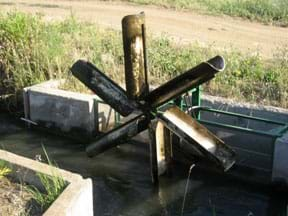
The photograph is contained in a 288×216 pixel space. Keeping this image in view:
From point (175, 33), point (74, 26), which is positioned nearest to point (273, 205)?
point (74, 26)

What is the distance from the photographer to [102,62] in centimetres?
984

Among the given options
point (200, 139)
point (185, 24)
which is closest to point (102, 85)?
point (200, 139)

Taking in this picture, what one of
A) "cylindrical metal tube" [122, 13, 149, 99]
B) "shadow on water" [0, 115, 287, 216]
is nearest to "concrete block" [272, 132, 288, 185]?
"shadow on water" [0, 115, 287, 216]

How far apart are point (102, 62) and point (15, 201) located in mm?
5439

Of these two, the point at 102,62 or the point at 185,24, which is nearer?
the point at 102,62

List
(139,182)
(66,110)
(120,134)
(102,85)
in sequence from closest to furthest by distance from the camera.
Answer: (120,134) < (102,85) < (139,182) < (66,110)

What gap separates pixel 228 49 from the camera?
12.0 meters

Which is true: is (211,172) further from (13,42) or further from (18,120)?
(13,42)

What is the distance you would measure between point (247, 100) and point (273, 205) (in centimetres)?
222

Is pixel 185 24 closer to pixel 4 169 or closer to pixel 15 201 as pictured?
pixel 4 169

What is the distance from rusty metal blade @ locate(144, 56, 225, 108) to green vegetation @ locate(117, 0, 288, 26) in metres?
10.1

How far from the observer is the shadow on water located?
6.70m

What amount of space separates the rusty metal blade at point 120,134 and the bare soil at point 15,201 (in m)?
2.17

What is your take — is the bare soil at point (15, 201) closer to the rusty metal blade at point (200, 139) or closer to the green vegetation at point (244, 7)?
the rusty metal blade at point (200, 139)
